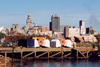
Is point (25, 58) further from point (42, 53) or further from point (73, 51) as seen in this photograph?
point (73, 51)

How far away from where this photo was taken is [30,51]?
10119 centimetres

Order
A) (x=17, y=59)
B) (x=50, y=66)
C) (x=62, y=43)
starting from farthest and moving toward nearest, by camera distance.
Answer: (x=62, y=43) → (x=17, y=59) → (x=50, y=66)

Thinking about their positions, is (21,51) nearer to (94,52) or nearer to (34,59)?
(34,59)

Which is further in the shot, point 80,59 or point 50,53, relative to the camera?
point 50,53

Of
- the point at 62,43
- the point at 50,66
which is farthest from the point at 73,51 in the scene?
the point at 50,66

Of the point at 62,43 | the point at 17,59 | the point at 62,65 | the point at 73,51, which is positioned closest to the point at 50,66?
the point at 62,65

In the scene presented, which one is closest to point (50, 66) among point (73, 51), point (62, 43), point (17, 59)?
point (17, 59)

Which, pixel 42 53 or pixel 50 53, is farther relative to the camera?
pixel 50 53

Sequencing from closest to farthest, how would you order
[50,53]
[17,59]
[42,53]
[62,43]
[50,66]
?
[50,66] < [17,59] < [42,53] < [50,53] < [62,43]

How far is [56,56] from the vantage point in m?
110

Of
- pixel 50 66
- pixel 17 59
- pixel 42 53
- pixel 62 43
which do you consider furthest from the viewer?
pixel 62 43

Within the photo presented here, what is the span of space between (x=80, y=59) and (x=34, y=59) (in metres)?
15.4

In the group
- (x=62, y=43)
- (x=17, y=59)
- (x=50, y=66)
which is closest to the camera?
(x=50, y=66)

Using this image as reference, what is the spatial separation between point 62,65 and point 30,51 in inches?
729
